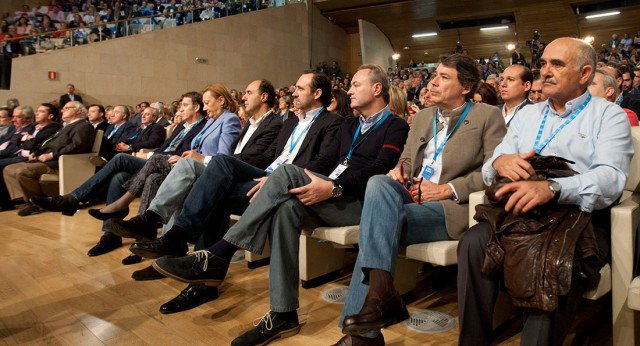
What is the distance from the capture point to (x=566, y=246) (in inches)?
48.4

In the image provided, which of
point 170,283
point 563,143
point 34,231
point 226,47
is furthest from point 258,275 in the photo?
point 226,47

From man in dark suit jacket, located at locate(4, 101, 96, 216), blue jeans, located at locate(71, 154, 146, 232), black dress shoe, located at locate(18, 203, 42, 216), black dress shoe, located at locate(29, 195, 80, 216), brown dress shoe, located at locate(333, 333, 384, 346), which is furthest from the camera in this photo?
man in dark suit jacket, located at locate(4, 101, 96, 216)

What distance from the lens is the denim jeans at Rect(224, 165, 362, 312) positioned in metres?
1.72

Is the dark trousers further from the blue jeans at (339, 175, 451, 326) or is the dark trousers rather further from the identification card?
the identification card

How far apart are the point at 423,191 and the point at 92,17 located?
10642 millimetres

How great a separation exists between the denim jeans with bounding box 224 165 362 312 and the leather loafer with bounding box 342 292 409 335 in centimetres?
41

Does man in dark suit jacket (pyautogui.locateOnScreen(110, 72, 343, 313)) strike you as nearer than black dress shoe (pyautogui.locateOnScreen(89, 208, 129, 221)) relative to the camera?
Yes

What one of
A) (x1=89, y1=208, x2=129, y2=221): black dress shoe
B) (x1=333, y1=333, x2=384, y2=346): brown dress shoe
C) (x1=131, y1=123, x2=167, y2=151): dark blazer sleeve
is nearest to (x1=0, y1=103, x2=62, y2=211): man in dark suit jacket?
(x1=131, y1=123, x2=167, y2=151): dark blazer sleeve

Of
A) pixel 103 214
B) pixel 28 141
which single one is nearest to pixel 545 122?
pixel 103 214

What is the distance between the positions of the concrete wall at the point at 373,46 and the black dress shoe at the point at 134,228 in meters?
10.2

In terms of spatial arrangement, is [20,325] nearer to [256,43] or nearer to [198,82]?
[198,82]

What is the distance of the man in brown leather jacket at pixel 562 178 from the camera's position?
1292 mm

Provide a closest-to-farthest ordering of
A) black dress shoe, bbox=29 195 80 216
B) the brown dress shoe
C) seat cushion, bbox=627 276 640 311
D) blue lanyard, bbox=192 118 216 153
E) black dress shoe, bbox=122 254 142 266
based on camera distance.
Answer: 1. seat cushion, bbox=627 276 640 311
2. the brown dress shoe
3. black dress shoe, bbox=122 254 142 266
4. black dress shoe, bbox=29 195 80 216
5. blue lanyard, bbox=192 118 216 153

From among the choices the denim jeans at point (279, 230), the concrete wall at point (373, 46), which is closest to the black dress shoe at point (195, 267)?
the denim jeans at point (279, 230)
